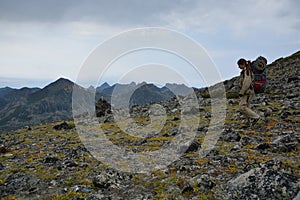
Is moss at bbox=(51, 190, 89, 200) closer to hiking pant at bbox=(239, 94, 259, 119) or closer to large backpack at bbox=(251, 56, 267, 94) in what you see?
hiking pant at bbox=(239, 94, 259, 119)

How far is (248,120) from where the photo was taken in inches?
705

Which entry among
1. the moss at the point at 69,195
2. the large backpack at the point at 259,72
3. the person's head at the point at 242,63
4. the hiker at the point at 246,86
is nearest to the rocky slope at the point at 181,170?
the moss at the point at 69,195

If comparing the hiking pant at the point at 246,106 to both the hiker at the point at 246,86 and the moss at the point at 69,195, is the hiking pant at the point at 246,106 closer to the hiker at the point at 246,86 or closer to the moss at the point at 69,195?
the hiker at the point at 246,86

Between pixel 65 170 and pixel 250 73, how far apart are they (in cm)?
1192

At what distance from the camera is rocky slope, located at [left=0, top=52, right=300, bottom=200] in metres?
8.98

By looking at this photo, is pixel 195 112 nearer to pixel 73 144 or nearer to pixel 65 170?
pixel 73 144

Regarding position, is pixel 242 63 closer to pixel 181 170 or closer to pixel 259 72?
pixel 259 72

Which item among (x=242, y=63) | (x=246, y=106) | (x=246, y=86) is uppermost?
(x=242, y=63)

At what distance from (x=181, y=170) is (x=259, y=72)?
9243mm

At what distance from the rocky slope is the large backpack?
241 cm

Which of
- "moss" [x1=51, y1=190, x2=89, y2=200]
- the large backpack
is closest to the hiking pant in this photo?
the large backpack

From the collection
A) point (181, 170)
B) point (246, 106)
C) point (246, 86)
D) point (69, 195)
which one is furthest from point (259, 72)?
point (69, 195)

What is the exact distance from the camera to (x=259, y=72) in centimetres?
1705

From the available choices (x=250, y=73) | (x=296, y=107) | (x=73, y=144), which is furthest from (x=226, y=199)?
(x=296, y=107)
